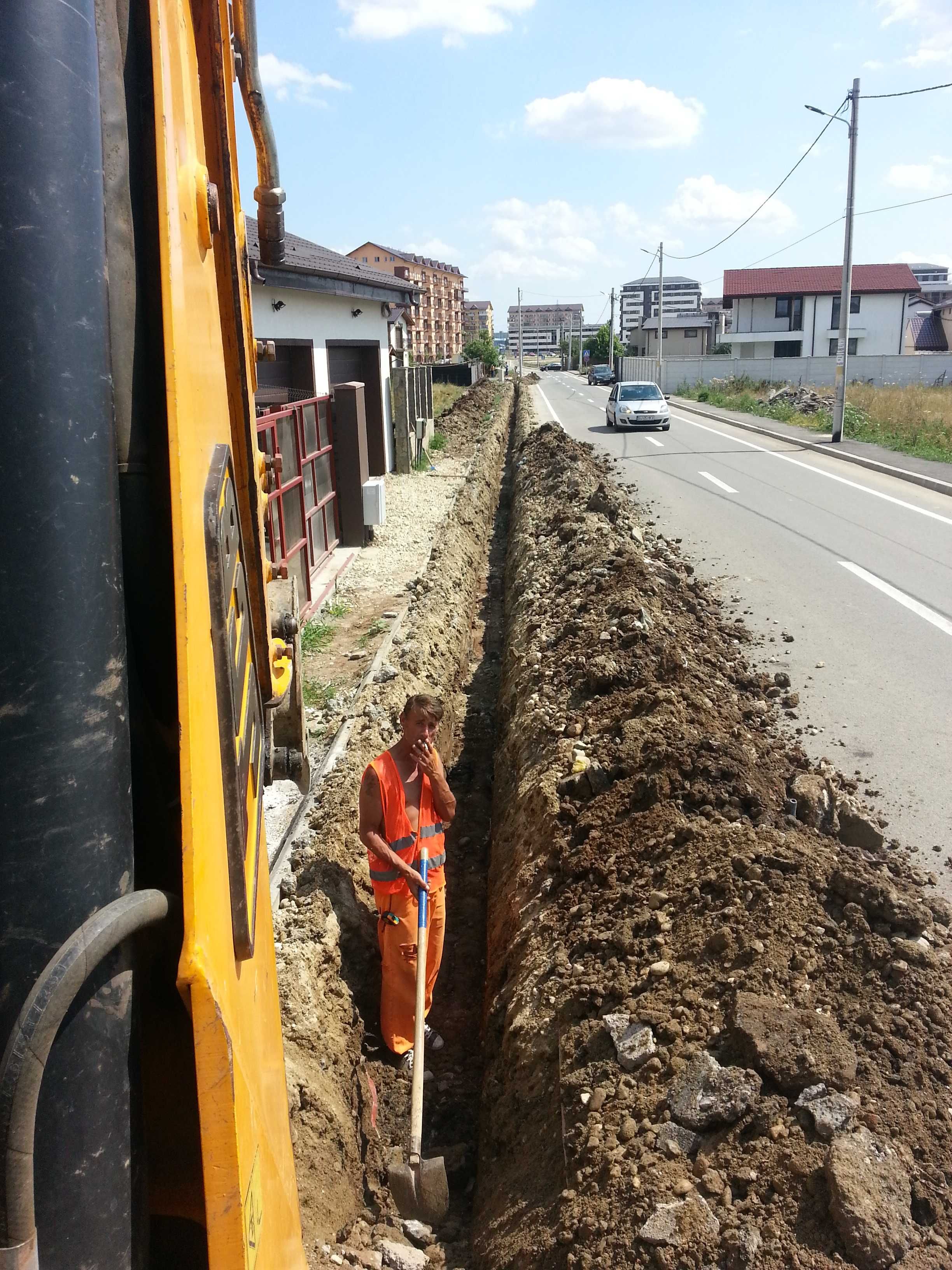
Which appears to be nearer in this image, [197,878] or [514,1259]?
[197,878]

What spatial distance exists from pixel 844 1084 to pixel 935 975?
696 millimetres

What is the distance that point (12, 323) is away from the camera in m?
1.23

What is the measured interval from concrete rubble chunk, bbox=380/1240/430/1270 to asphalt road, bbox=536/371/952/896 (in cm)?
311

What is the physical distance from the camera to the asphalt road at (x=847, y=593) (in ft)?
21.6

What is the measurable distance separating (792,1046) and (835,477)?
17.6 m

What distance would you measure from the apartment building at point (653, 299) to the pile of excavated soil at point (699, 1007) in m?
123

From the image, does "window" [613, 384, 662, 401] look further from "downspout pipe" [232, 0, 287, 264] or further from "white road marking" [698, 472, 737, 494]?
"downspout pipe" [232, 0, 287, 264]

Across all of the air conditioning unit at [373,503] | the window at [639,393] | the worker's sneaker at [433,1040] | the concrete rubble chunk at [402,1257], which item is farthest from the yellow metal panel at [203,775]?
the window at [639,393]

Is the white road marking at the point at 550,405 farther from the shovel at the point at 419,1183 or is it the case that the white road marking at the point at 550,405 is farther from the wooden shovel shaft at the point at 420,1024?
the shovel at the point at 419,1183

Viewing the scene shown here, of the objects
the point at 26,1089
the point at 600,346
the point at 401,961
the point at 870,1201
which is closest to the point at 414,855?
the point at 401,961

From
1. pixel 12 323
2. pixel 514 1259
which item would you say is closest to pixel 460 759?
pixel 514 1259

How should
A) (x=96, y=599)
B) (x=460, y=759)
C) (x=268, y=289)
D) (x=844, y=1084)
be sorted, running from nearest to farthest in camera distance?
(x=96, y=599) → (x=844, y=1084) → (x=460, y=759) → (x=268, y=289)

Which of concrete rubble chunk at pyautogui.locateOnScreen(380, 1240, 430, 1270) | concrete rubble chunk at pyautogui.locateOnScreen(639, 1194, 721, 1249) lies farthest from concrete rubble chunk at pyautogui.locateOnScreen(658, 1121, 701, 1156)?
concrete rubble chunk at pyautogui.locateOnScreen(380, 1240, 430, 1270)

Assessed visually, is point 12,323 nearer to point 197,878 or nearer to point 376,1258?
point 197,878
